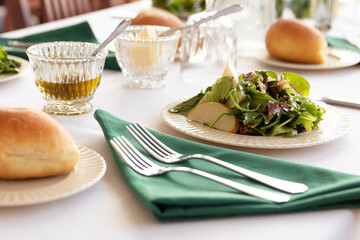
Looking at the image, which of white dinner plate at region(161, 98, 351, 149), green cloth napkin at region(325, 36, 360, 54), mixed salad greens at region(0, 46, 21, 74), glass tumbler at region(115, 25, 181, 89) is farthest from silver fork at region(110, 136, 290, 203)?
green cloth napkin at region(325, 36, 360, 54)

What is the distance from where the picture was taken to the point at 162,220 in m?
0.53

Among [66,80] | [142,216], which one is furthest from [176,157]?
[66,80]

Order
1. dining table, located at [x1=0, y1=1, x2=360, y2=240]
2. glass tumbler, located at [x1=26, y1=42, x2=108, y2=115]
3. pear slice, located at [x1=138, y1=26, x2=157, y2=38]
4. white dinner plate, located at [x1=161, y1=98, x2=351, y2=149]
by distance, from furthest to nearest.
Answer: pear slice, located at [x1=138, y1=26, x2=157, y2=38] → glass tumbler, located at [x1=26, y1=42, x2=108, y2=115] → white dinner plate, located at [x1=161, y1=98, x2=351, y2=149] → dining table, located at [x1=0, y1=1, x2=360, y2=240]

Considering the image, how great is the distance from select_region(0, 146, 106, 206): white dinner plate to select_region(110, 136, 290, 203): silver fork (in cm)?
5

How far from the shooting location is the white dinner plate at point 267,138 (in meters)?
0.75

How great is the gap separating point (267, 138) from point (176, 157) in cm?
18

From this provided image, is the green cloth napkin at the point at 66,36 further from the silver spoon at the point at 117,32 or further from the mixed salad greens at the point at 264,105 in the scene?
the mixed salad greens at the point at 264,105

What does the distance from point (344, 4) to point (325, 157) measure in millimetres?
1969

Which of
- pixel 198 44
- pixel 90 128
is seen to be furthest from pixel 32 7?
pixel 90 128

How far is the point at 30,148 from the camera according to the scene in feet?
1.90

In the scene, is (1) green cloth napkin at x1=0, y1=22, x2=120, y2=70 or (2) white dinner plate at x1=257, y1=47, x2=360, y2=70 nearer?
(2) white dinner plate at x1=257, y1=47, x2=360, y2=70

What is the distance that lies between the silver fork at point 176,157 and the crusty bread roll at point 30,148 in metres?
0.14

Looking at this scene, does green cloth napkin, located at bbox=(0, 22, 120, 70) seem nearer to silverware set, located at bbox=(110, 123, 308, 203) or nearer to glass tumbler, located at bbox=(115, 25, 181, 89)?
glass tumbler, located at bbox=(115, 25, 181, 89)

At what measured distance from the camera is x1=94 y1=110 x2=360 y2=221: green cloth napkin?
1.77 feet
